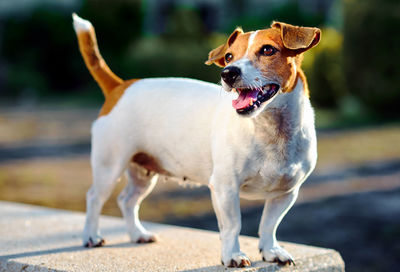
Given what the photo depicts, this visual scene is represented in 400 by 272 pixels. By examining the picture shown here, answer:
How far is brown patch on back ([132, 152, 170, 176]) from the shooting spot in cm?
346

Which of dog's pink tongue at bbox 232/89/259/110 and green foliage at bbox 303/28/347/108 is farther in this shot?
green foliage at bbox 303/28/347/108

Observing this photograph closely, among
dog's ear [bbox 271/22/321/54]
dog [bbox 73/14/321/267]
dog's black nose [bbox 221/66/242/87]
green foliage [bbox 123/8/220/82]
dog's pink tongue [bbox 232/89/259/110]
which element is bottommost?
green foliage [bbox 123/8/220/82]

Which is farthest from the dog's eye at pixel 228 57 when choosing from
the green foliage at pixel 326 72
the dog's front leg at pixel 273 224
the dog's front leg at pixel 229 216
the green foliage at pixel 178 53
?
the green foliage at pixel 178 53

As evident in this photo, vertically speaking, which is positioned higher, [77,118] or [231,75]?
[231,75]

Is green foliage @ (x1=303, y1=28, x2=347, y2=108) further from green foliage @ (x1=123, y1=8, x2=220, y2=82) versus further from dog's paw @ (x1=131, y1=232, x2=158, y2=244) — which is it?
dog's paw @ (x1=131, y1=232, x2=158, y2=244)

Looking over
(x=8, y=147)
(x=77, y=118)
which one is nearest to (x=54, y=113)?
(x=77, y=118)

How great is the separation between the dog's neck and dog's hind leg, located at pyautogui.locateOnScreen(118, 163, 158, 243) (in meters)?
1.15

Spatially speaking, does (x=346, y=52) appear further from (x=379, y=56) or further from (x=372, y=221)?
(x=372, y=221)

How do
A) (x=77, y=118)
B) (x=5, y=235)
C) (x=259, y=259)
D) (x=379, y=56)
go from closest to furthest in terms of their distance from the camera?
(x=259, y=259), (x=5, y=235), (x=379, y=56), (x=77, y=118)

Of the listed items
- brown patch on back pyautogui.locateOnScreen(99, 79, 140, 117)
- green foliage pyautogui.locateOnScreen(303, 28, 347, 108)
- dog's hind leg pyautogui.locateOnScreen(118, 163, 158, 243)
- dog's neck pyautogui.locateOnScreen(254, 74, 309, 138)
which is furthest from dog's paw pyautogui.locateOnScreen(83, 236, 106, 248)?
green foliage pyautogui.locateOnScreen(303, 28, 347, 108)

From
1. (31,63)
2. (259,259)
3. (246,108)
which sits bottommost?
(31,63)

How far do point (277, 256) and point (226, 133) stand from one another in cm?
79

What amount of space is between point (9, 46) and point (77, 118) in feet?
30.4

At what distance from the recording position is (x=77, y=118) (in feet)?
49.0
